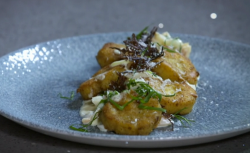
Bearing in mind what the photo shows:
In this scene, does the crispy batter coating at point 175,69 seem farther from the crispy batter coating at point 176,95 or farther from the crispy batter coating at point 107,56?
the crispy batter coating at point 107,56

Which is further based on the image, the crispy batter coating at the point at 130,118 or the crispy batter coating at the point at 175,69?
the crispy batter coating at the point at 175,69

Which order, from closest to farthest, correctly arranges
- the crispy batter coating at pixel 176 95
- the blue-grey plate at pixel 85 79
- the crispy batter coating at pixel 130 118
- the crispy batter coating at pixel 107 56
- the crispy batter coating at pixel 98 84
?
1. the blue-grey plate at pixel 85 79
2. the crispy batter coating at pixel 130 118
3. the crispy batter coating at pixel 176 95
4. the crispy batter coating at pixel 98 84
5. the crispy batter coating at pixel 107 56

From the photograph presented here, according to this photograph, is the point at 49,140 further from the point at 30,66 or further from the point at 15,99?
the point at 30,66

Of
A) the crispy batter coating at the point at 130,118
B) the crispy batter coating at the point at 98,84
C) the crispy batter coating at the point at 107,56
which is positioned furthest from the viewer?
the crispy batter coating at the point at 107,56

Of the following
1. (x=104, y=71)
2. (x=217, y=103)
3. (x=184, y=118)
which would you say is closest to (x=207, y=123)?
(x=184, y=118)

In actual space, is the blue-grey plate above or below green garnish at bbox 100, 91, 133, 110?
below

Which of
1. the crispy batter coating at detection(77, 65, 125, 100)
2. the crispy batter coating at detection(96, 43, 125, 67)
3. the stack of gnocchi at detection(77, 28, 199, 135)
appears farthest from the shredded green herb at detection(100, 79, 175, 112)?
the crispy batter coating at detection(96, 43, 125, 67)

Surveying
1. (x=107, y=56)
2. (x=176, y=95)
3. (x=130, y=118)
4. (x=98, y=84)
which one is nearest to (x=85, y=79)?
(x=107, y=56)

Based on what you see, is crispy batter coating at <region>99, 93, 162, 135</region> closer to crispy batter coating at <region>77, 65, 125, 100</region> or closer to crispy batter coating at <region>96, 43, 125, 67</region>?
crispy batter coating at <region>77, 65, 125, 100</region>

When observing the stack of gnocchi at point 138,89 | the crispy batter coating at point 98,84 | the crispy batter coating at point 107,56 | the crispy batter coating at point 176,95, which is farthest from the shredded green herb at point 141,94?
the crispy batter coating at point 107,56

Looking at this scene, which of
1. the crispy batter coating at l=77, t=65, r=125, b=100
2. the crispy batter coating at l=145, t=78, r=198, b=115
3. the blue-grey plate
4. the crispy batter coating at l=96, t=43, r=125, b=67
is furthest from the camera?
the crispy batter coating at l=96, t=43, r=125, b=67
